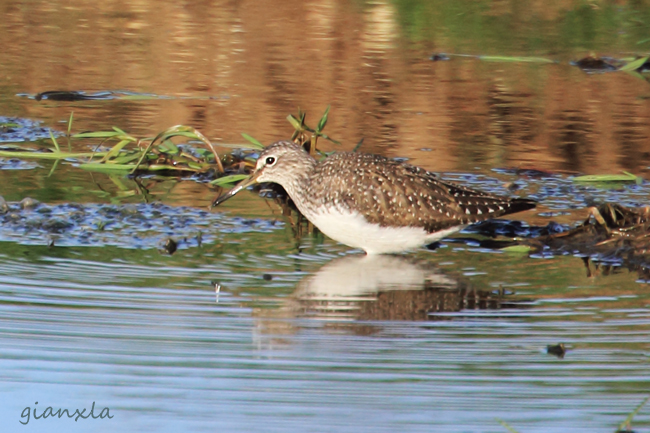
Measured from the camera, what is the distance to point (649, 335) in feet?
19.5

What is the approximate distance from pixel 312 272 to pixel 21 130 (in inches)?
200

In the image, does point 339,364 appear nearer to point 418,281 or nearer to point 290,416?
point 290,416

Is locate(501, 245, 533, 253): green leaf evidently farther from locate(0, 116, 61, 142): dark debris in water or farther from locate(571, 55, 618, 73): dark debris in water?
locate(571, 55, 618, 73): dark debris in water

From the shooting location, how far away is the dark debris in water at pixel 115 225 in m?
7.68

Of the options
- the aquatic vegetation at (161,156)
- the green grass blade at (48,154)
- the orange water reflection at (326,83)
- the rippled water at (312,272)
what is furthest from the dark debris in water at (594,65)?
the green grass blade at (48,154)

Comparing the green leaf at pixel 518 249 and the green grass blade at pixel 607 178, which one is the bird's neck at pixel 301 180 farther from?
the green grass blade at pixel 607 178

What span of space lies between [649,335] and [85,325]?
3062mm

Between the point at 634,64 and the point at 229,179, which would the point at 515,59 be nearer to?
the point at 634,64

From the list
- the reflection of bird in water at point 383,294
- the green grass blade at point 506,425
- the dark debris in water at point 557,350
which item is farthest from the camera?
the reflection of bird in water at point 383,294

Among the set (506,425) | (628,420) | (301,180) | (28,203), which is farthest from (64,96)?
(628,420)

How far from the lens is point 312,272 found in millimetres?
7137

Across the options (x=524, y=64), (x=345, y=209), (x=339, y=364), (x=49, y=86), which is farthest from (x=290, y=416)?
(x=524, y=64)

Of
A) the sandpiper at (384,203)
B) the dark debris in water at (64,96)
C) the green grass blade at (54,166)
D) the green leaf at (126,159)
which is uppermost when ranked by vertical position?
the sandpiper at (384,203)

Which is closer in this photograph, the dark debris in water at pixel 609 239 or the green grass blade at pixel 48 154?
the dark debris in water at pixel 609 239
